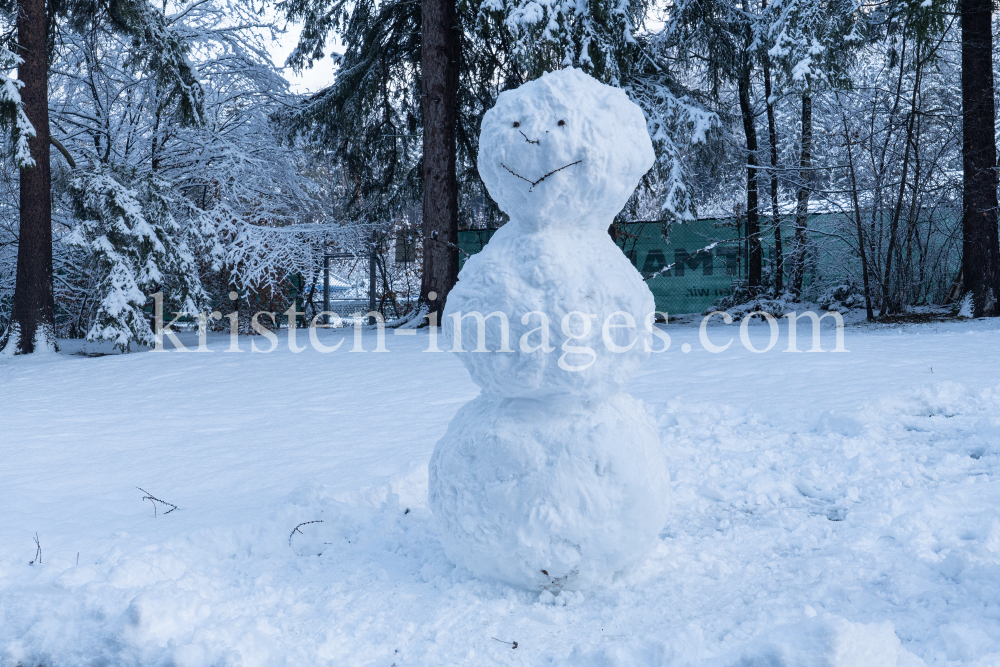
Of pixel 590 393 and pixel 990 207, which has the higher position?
pixel 990 207

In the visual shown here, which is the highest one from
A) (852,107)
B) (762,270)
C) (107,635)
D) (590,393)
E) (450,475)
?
(852,107)

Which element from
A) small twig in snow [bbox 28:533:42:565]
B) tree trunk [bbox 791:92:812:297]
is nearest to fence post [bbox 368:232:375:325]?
tree trunk [bbox 791:92:812:297]

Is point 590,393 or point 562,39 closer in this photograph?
point 590,393

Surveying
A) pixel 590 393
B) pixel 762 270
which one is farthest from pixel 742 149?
pixel 590 393

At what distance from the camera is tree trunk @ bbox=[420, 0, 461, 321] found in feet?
32.1

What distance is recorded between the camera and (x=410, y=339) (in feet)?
30.3

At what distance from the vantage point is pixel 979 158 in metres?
8.52

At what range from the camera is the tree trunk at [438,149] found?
9.77m

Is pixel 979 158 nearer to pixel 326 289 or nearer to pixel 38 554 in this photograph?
pixel 38 554

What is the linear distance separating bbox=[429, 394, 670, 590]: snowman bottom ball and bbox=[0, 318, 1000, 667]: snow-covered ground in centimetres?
15

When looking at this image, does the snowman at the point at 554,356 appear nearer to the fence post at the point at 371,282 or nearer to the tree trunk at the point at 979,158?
the tree trunk at the point at 979,158

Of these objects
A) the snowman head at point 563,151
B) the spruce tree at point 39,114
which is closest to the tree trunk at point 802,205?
the snowman head at point 563,151

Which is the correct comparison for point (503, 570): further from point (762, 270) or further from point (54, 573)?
point (762, 270)

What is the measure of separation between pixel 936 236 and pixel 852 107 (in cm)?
251
